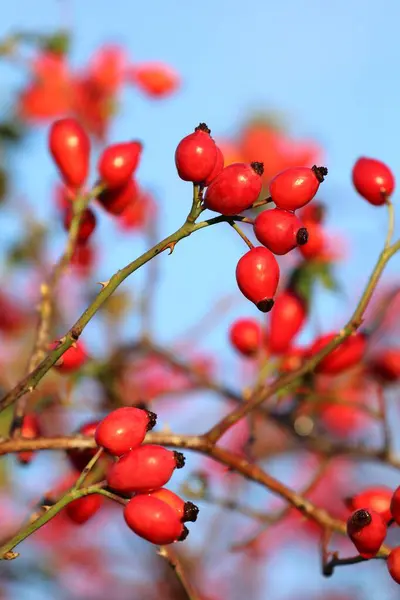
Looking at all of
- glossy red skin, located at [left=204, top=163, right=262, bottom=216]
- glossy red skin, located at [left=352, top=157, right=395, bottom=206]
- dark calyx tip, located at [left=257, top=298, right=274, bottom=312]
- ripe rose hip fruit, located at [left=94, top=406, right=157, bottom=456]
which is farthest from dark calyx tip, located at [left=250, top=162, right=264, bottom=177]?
glossy red skin, located at [left=352, top=157, right=395, bottom=206]

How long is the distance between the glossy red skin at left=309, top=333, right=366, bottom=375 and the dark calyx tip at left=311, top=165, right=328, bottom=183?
0.95m

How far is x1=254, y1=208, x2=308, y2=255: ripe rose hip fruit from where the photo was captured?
1605 millimetres

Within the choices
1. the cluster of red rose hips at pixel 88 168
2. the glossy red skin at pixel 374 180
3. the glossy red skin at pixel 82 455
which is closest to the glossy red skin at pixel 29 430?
the glossy red skin at pixel 82 455

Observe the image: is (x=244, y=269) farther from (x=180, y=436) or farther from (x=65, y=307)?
(x=65, y=307)

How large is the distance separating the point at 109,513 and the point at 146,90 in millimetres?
2711

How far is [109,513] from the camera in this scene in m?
5.46

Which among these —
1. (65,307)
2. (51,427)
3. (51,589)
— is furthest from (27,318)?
(51,589)

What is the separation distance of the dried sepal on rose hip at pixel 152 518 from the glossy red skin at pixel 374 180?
1.10 metres

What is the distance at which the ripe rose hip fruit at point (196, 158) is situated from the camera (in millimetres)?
1628

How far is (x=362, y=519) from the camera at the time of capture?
1645mm

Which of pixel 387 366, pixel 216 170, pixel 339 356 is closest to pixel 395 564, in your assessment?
pixel 216 170

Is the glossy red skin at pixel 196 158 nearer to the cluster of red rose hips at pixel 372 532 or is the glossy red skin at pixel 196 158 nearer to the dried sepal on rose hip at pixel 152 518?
the dried sepal on rose hip at pixel 152 518

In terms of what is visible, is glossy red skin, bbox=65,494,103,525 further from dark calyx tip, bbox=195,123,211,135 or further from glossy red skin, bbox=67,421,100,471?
dark calyx tip, bbox=195,123,211,135

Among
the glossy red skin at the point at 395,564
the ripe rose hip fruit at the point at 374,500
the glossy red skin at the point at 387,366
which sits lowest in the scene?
the ripe rose hip fruit at the point at 374,500
